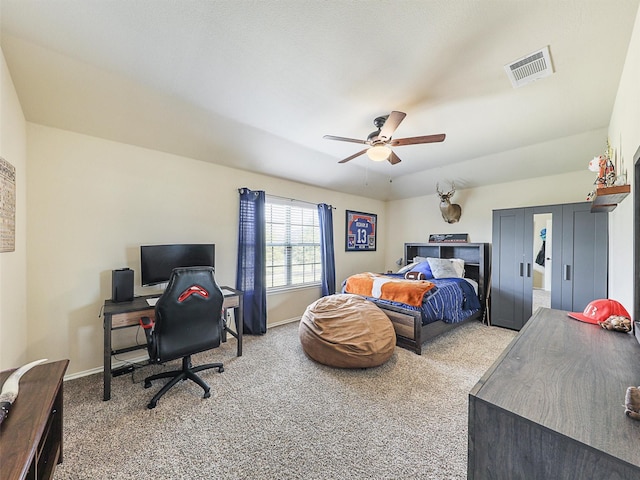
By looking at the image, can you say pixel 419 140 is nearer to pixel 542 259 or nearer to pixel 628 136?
pixel 628 136

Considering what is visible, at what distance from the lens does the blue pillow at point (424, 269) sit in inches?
170

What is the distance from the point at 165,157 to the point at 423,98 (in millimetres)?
2854

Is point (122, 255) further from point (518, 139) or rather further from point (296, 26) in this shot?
point (518, 139)

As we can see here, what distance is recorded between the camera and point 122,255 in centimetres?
266

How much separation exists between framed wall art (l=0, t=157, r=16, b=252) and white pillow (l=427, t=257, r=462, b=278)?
191 inches

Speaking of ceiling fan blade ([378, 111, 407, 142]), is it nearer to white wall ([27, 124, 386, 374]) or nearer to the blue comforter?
the blue comforter

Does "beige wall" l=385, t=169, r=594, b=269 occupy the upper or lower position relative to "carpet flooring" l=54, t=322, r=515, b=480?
upper

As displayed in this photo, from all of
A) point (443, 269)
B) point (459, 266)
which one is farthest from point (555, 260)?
point (443, 269)

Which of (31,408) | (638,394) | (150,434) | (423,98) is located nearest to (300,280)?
(150,434)

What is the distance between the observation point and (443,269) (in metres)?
4.29

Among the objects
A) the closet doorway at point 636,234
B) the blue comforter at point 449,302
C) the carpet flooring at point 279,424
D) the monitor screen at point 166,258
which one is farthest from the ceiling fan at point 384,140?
the carpet flooring at point 279,424

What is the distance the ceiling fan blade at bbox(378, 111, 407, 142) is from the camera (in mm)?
2047

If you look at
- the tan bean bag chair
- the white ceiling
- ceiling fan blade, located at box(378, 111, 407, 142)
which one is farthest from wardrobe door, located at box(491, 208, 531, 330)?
ceiling fan blade, located at box(378, 111, 407, 142)

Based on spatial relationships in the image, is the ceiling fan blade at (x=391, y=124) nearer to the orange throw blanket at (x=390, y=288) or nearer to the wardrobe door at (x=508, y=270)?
the orange throw blanket at (x=390, y=288)
